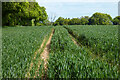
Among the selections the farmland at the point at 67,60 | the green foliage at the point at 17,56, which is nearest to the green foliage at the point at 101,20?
the farmland at the point at 67,60

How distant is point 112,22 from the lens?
70.4 metres

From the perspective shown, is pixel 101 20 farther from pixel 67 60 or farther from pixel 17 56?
pixel 17 56

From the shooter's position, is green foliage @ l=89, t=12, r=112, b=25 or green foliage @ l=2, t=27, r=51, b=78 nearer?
green foliage @ l=2, t=27, r=51, b=78

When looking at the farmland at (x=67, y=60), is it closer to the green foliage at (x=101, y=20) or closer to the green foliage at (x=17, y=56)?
the green foliage at (x=17, y=56)

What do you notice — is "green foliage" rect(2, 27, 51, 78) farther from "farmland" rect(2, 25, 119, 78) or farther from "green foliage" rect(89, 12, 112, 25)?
"green foliage" rect(89, 12, 112, 25)

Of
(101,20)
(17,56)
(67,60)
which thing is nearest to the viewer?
(67,60)

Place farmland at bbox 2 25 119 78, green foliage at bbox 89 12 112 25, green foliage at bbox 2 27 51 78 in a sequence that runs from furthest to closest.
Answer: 1. green foliage at bbox 89 12 112 25
2. green foliage at bbox 2 27 51 78
3. farmland at bbox 2 25 119 78

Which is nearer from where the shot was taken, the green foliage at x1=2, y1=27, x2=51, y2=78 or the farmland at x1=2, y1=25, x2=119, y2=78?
the farmland at x1=2, y1=25, x2=119, y2=78

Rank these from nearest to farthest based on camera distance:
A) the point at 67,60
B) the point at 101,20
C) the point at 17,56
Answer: the point at 67,60, the point at 17,56, the point at 101,20

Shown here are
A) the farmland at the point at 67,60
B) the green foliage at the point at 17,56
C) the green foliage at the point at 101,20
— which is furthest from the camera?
the green foliage at the point at 101,20

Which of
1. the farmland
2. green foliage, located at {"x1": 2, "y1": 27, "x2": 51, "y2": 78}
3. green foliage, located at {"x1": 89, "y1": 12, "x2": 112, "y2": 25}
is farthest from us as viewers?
green foliage, located at {"x1": 89, "y1": 12, "x2": 112, "y2": 25}

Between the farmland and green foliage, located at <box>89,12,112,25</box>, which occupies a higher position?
green foliage, located at <box>89,12,112,25</box>

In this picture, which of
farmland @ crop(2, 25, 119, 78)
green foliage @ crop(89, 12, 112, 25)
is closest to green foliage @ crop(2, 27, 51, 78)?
farmland @ crop(2, 25, 119, 78)

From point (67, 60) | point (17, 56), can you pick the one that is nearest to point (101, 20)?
point (67, 60)
